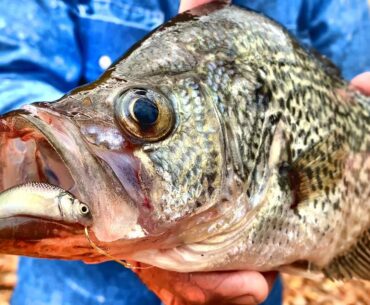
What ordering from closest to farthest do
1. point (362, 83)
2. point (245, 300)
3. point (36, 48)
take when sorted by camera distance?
point (245, 300), point (362, 83), point (36, 48)

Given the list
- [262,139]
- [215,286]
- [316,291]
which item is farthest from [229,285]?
[316,291]

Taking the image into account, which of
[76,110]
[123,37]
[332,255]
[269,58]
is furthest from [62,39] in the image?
[332,255]

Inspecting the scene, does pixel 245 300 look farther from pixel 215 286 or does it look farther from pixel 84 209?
pixel 84 209

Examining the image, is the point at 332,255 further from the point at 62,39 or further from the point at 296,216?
the point at 62,39

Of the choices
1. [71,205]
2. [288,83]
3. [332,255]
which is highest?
[288,83]

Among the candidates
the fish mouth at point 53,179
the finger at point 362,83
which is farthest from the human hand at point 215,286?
the finger at point 362,83
